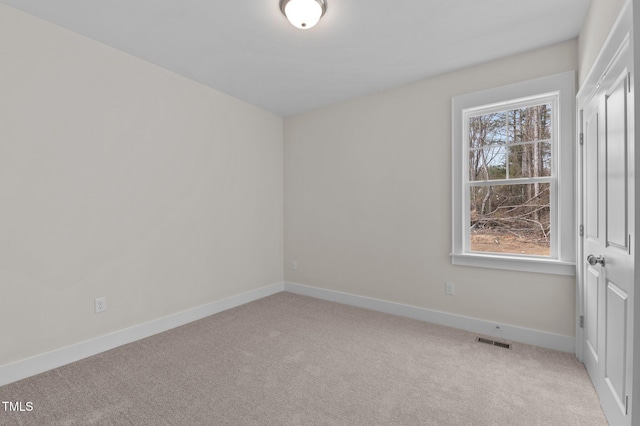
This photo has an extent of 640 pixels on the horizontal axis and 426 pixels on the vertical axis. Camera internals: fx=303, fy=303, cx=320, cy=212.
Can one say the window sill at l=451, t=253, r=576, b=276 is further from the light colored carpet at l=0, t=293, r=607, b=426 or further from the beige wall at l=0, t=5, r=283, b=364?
the beige wall at l=0, t=5, r=283, b=364

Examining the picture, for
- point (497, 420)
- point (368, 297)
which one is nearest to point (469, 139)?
point (368, 297)

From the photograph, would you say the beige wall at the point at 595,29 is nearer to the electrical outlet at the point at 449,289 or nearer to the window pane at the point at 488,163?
the window pane at the point at 488,163

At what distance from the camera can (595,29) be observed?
195cm

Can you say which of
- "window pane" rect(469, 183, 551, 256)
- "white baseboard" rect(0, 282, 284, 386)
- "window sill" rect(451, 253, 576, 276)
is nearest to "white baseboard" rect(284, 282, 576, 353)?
"window sill" rect(451, 253, 576, 276)

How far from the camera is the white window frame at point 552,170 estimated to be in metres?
2.53

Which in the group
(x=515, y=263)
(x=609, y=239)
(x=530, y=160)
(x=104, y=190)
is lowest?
(x=515, y=263)

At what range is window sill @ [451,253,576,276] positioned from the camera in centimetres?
255

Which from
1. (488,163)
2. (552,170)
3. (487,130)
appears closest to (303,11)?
(487,130)

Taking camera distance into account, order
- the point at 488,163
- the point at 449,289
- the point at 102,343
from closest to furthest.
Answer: the point at 102,343
the point at 488,163
the point at 449,289

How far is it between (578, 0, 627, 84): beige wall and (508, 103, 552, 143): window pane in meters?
0.38

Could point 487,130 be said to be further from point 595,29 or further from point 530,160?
point 595,29

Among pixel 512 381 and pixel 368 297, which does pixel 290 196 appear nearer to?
pixel 368 297

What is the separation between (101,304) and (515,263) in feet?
12.1

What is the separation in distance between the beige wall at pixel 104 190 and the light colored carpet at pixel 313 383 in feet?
1.47
